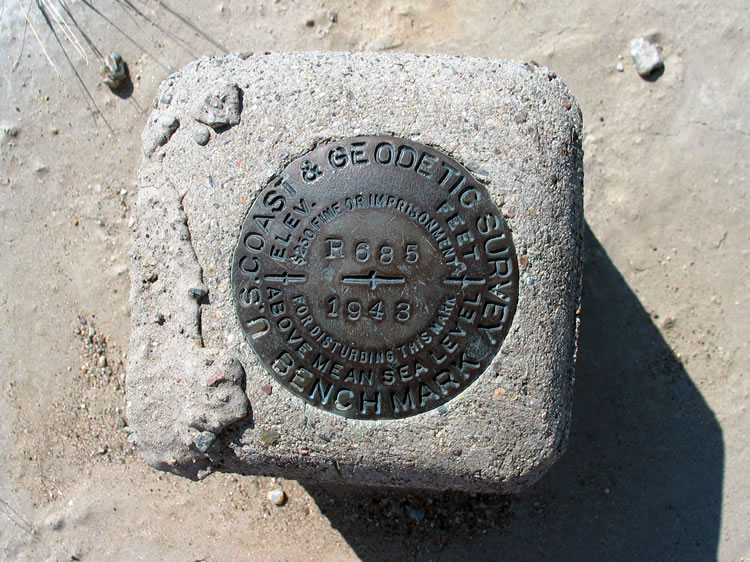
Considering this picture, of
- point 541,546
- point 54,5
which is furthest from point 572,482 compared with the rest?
point 54,5

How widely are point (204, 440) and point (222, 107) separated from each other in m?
1.10

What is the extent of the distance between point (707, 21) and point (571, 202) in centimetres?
166

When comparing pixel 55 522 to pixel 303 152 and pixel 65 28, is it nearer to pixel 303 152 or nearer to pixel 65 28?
pixel 303 152

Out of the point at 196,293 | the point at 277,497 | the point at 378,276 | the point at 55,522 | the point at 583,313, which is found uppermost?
the point at 583,313

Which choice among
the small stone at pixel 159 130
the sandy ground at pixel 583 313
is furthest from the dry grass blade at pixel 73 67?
the small stone at pixel 159 130

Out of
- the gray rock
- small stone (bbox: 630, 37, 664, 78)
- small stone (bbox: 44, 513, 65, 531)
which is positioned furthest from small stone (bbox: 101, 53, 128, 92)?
small stone (bbox: 630, 37, 664, 78)

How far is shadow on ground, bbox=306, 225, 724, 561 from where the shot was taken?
9.45 ft

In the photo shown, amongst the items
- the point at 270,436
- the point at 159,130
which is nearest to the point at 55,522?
the point at 270,436

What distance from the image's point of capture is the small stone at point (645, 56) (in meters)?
3.02

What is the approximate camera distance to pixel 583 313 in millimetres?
3018

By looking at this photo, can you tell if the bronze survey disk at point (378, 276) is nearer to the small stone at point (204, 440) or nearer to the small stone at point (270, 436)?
the small stone at point (270, 436)

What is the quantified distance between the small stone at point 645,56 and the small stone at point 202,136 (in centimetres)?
212

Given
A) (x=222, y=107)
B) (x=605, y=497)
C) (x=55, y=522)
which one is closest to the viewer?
(x=222, y=107)

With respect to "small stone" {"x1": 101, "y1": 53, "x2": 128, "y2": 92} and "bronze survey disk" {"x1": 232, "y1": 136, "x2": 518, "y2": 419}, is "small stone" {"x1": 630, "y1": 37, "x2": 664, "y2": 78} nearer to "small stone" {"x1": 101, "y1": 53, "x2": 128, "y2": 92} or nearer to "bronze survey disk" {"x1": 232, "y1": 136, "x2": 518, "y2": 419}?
"bronze survey disk" {"x1": 232, "y1": 136, "x2": 518, "y2": 419}
